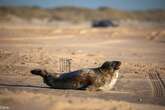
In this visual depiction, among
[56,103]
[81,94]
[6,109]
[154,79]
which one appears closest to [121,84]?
[154,79]

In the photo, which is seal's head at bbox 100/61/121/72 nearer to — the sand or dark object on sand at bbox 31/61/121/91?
dark object on sand at bbox 31/61/121/91

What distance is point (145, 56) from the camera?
2284 cm

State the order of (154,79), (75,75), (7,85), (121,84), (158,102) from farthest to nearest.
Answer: (154,79)
(121,84)
(7,85)
(75,75)
(158,102)

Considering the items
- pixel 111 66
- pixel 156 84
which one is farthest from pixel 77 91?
pixel 156 84

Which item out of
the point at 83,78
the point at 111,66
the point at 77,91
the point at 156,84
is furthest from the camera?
the point at 156,84

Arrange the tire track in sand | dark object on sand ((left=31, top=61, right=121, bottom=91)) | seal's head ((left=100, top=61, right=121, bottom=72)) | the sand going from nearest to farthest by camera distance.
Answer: the sand
dark object on sand ((left=31, top=61, right=121, bottom=91))
the tire track in sand
seal's head ((left=100, top=61, right=121, bottom=72))

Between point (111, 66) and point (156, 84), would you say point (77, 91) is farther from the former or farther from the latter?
point (156, 84)

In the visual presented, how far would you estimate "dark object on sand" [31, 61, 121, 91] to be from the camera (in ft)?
39.3

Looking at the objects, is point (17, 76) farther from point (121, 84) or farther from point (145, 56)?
point (145, 56)

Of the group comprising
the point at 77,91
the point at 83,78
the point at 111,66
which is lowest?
the point at 77,91

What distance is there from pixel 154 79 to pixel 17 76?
4343 mm

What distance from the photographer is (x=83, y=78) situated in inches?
473

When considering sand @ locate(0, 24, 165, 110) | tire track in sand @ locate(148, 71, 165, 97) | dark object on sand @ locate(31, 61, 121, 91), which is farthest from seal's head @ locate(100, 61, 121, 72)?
tire track in sand @ locate(148, 71, 165, 97)

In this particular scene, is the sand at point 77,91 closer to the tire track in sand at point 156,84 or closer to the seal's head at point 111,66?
the tire track in sand at point 156,84
